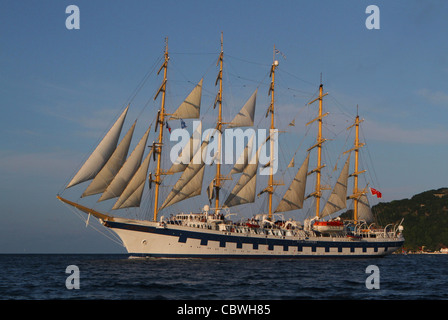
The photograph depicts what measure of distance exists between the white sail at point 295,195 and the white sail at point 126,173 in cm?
2661

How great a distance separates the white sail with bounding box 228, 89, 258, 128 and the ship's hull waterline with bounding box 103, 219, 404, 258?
51.6ft

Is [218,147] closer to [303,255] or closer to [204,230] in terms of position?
→ [204,230]

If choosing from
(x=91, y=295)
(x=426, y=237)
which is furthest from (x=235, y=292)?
(x=426, y=237)

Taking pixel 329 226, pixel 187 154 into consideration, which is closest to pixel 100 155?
pixel 187 154

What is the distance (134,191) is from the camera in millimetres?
51812

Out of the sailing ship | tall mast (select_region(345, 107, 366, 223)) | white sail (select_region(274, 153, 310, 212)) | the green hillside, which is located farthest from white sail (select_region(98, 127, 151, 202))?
the green hillside

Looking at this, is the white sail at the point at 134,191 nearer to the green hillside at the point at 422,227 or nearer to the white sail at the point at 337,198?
the white sail at the point at 337,198

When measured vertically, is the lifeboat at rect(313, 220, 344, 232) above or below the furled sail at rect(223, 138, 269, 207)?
below

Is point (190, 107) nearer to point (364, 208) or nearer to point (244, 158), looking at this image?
point (244, 158)

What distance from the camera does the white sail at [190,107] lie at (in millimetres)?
58969

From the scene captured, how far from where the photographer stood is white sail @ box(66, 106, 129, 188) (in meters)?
46.8

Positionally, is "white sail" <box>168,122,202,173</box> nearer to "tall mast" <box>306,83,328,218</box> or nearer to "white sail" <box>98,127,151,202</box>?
"white sail" <box>98,127,151,202</box>

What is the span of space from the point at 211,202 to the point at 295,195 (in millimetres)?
14033
